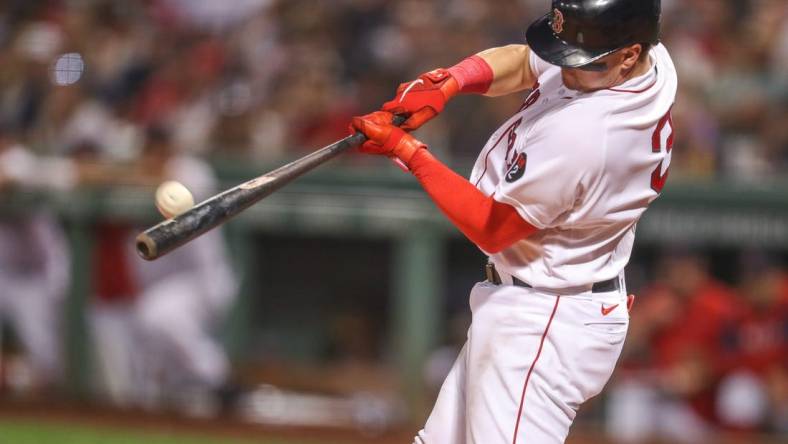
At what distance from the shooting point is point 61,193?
702 cm

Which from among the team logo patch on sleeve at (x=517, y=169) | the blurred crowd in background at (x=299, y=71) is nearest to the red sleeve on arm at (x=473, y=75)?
the team logo patch on sleeve at (x=517, y=169)

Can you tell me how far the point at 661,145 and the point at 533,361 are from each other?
1.99 ft

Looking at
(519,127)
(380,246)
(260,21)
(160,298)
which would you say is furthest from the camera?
(260,21)

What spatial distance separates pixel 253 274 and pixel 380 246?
0.79 m

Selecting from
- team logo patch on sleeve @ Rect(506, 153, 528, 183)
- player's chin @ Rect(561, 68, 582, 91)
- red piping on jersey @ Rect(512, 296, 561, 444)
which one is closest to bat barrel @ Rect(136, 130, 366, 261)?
team logo patch on sleeve @ Rect(506, 153, 528, 183)

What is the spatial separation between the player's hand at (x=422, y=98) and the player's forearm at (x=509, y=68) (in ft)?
0.50

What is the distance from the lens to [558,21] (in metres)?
2.85

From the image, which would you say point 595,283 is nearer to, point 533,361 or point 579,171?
point 533,361

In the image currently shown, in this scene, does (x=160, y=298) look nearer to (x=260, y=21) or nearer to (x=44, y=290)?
(x=44, y=290)

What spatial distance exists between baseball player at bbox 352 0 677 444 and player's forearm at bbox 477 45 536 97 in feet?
0.76

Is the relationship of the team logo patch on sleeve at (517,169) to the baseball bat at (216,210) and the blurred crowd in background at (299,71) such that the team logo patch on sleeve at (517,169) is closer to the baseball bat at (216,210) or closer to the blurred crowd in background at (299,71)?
Answer: the baseball bat at (216,210)

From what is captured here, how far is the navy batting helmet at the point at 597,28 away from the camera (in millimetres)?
2762

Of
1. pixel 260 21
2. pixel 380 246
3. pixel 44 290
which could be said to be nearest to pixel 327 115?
pixel 380 246

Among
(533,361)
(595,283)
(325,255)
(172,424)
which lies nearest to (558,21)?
(595,283)
